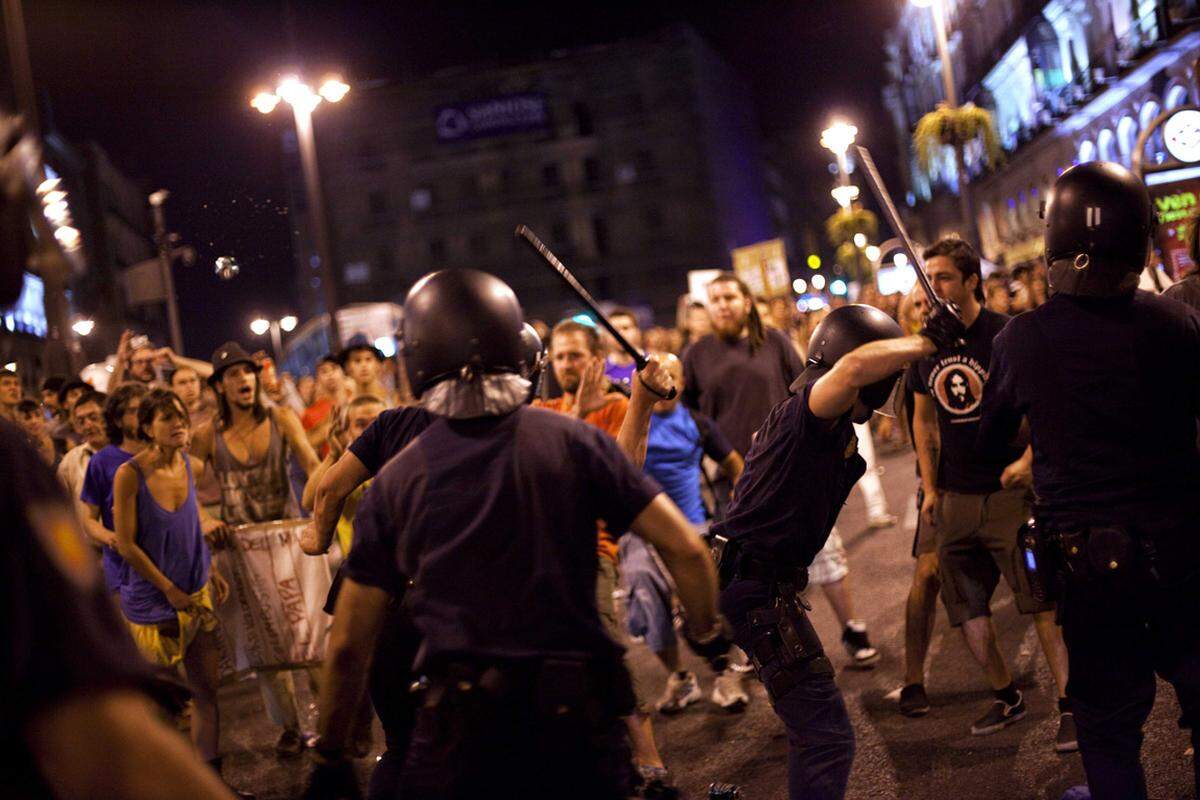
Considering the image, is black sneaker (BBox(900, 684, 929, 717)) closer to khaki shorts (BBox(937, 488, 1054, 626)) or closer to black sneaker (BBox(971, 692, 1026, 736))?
black sneaker (BBox(971, 692, 1026, 736))

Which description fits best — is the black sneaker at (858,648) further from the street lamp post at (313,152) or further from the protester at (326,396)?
the street lamp post at (313,152)

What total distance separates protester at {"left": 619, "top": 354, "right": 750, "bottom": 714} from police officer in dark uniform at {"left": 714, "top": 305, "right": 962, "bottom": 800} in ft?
6.92

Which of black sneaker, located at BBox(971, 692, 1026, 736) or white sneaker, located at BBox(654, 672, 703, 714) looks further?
white sneaker, located at BBox(654, 672, 703, 714)

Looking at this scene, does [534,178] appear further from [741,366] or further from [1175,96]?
[741,366]

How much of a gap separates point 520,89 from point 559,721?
5945 centimetres

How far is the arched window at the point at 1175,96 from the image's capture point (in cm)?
2988

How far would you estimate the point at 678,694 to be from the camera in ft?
21.6

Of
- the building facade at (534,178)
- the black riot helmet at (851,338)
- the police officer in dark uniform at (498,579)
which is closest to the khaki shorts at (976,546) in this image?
the black riot helmet at (851,338)

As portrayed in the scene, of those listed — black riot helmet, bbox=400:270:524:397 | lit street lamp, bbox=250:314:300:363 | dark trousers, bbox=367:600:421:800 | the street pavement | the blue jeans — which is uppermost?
lit street lamp, bbox=250:314:300:363

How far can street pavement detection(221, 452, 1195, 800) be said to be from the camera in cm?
484

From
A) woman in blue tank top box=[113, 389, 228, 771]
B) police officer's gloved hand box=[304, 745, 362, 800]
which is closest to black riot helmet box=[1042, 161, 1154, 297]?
police officer's gloved hand box=[304, 745, 362, 800]

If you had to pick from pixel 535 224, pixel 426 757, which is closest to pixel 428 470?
pixel 426 757

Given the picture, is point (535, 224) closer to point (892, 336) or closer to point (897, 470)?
point (897, 470)

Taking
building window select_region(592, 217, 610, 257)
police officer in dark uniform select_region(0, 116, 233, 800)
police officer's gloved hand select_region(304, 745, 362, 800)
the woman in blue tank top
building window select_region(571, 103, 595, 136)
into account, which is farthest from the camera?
building window select_region(592, 217, 610, 257)
